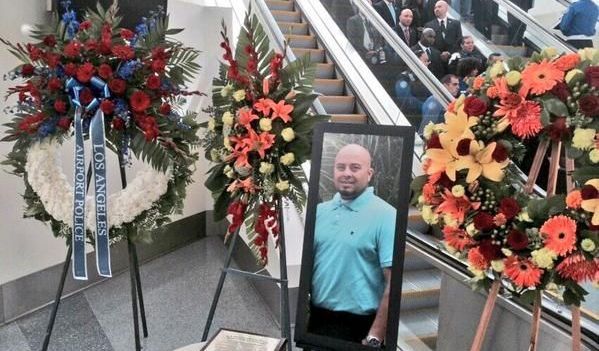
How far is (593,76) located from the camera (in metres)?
1.43

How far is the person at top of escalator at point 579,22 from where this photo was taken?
420cm

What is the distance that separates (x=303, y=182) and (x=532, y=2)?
3.80 meters

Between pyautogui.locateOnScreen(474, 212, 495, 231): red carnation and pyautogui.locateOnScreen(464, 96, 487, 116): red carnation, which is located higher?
pyautogui.locateOnScreen(464, 96, 487, 116): red carnation

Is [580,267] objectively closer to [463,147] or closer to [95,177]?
[463,147]

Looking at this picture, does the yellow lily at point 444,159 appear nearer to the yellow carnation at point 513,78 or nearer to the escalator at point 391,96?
the yellow carnation at point 513,78

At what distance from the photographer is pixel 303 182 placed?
7.25 feet

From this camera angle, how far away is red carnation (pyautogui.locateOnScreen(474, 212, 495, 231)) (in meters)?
1.55

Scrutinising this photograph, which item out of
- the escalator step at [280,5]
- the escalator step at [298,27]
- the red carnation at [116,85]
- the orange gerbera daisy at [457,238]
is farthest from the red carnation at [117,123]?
the escalator step at [280,5]

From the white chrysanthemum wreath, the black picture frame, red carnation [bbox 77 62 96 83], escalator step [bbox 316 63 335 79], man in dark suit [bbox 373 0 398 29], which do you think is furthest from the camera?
escalator step [bbox 316 63 335 79]

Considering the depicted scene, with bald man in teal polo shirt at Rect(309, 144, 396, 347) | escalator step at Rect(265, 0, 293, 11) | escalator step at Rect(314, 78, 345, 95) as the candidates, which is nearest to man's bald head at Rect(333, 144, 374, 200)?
bald man in teal polo shirt at Rect(309, 144, 396, 347)

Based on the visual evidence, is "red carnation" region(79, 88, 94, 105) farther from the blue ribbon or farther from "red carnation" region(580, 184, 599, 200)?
"red carnation" region(580, 184, 599, 200)

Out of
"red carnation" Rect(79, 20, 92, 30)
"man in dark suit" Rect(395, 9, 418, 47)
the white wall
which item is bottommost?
the white wall

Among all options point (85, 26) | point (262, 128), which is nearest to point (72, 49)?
point (85, 26)

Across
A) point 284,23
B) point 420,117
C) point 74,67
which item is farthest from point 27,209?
point 284,23
